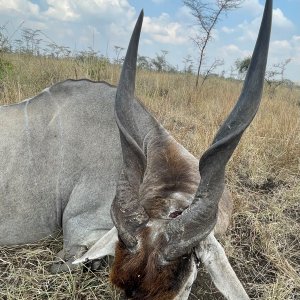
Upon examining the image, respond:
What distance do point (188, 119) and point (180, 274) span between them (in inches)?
210

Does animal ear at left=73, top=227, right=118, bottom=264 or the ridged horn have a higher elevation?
the ridged horn

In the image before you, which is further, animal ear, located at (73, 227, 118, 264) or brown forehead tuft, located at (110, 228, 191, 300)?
animal ear, located at (73, 227, 118, 264)

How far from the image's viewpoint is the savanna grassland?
2953 millimetres

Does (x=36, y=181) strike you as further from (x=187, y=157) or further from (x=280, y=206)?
(x=280, y=206)

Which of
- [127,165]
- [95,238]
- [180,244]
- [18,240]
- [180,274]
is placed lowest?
[18,240]

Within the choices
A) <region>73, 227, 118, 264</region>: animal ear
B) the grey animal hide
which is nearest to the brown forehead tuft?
<region>73, 227, 118, 264</region>: animal ear

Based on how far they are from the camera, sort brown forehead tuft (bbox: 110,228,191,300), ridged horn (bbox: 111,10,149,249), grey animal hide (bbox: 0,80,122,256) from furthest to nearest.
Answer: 1. grey animal hide (bbox: 0,80,122,256)
2. ridged horn (bbox: 111,10,149,249)
3. brown forehead tuft (bbox: 110,228,191,300)

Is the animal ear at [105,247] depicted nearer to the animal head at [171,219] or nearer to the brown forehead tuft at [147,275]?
the animal head at [171,219]

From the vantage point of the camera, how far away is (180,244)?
218 cm

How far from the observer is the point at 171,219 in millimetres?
2350

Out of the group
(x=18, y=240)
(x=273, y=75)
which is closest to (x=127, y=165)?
(x=18, y=240)

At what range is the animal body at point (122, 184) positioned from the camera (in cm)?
221

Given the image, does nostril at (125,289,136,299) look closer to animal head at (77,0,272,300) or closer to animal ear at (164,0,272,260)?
animal head at (77,0,272,300)

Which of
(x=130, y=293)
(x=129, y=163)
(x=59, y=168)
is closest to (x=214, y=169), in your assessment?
(x=129, y=163)
